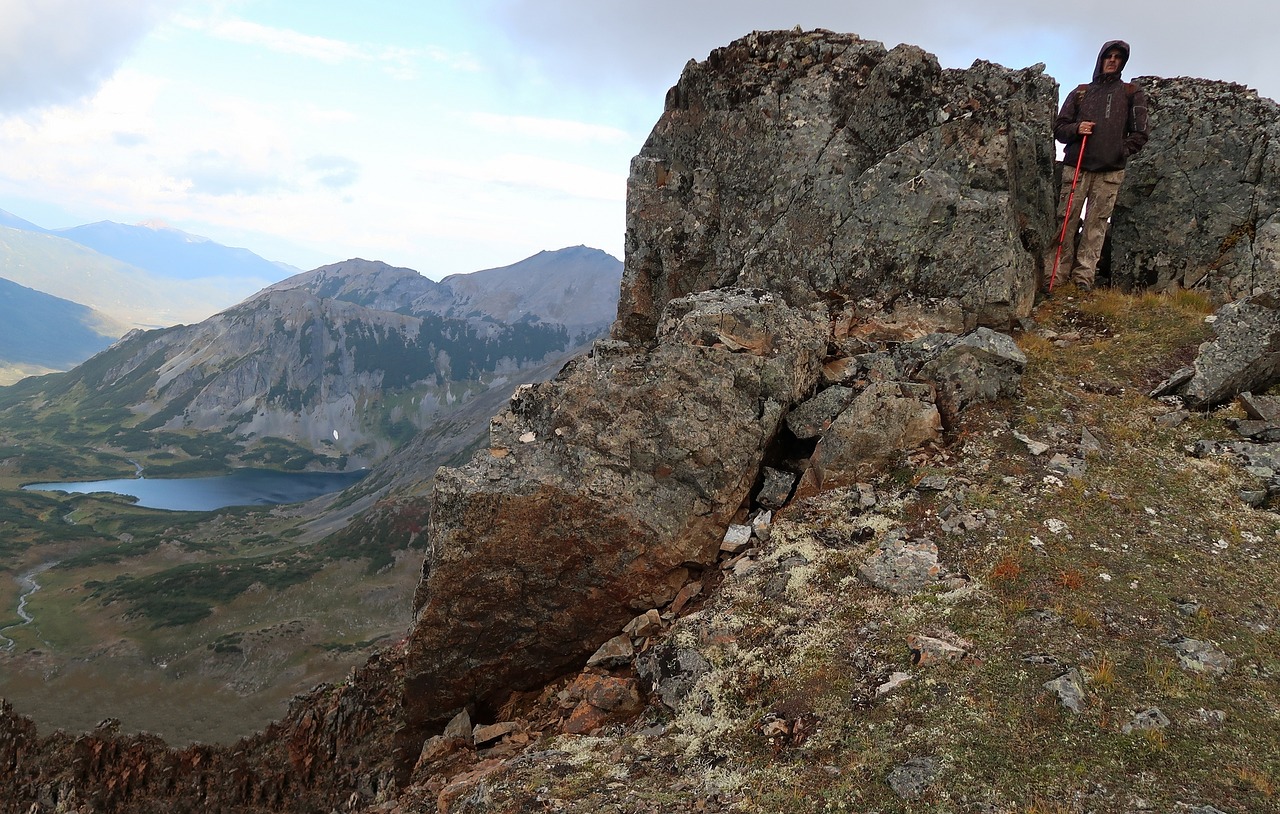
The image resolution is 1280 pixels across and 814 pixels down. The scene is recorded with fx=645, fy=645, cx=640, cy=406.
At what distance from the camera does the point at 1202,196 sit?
22.7 m

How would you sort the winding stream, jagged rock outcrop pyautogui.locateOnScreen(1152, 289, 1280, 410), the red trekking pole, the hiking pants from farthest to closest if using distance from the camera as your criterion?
the winding stream < the hiking pants < the red trekking pole < jagged rock outcrop pyautogui.locateOnScreen(1152, 289, 1280, 410)

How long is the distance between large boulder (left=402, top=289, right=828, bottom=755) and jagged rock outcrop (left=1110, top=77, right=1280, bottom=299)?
16.1 m

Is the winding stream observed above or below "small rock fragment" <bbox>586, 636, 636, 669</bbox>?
below

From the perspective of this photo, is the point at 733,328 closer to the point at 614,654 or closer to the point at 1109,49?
the point at 614,654

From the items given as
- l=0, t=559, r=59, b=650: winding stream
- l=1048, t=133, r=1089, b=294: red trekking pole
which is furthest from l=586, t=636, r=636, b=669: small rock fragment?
l=0, t=559, r=59, b=650: winding stream

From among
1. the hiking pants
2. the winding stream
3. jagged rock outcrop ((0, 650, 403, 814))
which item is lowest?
the winding stream

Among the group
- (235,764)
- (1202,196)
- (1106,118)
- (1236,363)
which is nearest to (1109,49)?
(1106,118)

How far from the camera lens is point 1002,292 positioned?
19750mm

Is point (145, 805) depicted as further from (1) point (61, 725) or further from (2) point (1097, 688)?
(1) point (61, 725)

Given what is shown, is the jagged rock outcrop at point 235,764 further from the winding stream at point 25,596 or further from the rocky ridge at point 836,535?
the winding stream at point 25,596

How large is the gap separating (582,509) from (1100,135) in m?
20.9

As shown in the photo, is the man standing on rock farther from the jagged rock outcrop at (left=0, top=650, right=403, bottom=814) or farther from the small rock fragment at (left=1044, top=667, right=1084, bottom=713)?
the jagged rock outcrop at (left=0, top=650, right=403, bottom=814)

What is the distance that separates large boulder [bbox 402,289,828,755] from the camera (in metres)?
15.6

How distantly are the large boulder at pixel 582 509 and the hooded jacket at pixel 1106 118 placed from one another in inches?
523
